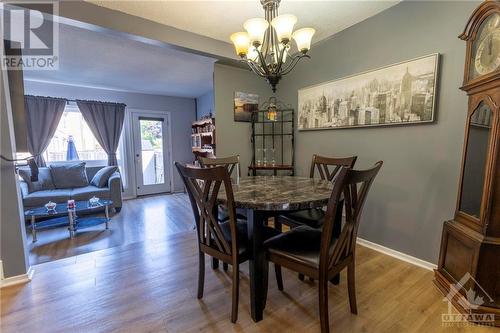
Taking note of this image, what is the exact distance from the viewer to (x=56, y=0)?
184 centimetres

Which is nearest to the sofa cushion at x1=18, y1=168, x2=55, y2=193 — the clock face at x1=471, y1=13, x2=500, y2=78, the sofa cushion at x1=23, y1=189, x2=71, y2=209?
the sofa cushion at x1=23, y1=189, x2=71, y2=209


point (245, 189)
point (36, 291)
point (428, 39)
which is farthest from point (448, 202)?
point (36, 291)

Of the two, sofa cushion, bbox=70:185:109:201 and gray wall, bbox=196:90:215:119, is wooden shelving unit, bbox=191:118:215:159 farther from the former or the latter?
sofa cushion, bbox=70:185:109:201

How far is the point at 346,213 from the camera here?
1268mm

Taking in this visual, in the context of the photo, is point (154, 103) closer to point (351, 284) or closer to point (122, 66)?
point (122, 66)

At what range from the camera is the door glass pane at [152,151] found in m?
5.23

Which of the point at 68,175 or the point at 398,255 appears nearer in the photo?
the point at 398,255


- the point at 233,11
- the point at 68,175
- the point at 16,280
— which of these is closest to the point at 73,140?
the point at 68,175

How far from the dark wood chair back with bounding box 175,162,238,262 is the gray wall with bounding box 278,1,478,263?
5.73 ft

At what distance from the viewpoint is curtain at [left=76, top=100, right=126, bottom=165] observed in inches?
175

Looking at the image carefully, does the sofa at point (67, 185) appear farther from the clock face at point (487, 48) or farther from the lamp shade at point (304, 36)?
the clock face at point (487, 48)

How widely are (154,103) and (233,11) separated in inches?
147

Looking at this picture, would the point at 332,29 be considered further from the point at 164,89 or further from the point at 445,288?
the point at 164,89

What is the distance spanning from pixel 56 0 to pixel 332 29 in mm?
2591
